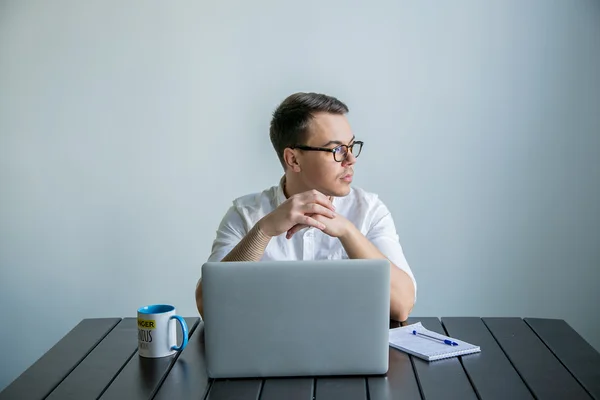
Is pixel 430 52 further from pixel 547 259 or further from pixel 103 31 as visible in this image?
pixel 103 31

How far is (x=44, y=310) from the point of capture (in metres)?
3.55

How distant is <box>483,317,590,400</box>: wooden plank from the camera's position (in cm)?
147

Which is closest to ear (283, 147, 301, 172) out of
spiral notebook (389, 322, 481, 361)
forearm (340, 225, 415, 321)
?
forearm (340, 225, 415, 321)

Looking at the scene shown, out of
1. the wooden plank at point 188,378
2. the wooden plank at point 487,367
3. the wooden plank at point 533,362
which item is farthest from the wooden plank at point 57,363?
the wooden plank at point 533,362

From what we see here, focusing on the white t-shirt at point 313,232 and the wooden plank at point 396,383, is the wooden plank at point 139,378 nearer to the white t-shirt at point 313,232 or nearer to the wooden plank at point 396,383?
the wooden plank at point 396,383

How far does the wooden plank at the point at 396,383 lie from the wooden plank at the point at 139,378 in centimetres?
45

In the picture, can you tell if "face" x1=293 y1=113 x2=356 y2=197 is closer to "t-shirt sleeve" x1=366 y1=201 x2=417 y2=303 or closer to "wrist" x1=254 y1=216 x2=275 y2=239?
"t-shirt sleeve" x1=366 y1=201 x2=417 y2=303

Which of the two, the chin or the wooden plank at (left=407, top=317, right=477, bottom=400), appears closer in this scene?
the wooden plank at (left=407, top=317, right=477, bottom=400)

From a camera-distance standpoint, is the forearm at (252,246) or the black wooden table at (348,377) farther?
the forearm at (252,246)

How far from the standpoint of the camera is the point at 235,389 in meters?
1.48

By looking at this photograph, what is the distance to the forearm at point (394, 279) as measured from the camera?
198 cm

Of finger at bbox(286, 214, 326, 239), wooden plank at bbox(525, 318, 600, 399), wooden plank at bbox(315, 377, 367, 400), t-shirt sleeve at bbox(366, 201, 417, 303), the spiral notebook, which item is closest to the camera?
wooden plank at bbox(315, 377, 367, 400)

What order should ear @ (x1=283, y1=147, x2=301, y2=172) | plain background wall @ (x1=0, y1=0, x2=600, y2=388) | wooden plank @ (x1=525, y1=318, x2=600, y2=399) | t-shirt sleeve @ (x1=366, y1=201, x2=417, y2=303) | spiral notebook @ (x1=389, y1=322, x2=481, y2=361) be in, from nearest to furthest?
wooden plank @ (x1=525, y1=318, x2=600, y2=399), spiral notebook @ (x1=389, y1=322, x2=481, y2=361), t-shirt sleeve @ (x1=366, y1=201, x2=417, y2=303), ear @ (x1=283, y1=147, x2=301, y2=172), plain background wall @ (x1=0, y1=0, x2=600, y2=388)

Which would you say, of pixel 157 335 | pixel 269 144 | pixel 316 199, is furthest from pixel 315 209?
pixel 269 144
